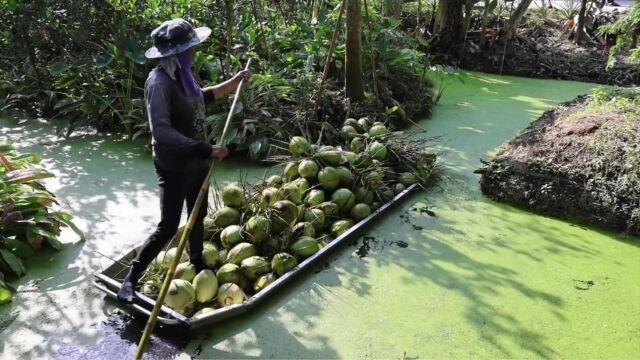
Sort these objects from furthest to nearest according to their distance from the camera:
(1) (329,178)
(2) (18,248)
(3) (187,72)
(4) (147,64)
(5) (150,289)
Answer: (4) (147,64) → (1) (329,178) → (2) (18,248) → (5) (150,289) → (3) (187,72)

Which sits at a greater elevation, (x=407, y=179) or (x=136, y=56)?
(x=136, y=56)

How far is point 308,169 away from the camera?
3473mm

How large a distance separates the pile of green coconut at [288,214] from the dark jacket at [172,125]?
61cm

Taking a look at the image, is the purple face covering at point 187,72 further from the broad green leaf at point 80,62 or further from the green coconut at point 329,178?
the broad green leaf at point 80,62

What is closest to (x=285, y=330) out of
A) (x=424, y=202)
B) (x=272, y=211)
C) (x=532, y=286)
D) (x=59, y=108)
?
(x=272, y=211)

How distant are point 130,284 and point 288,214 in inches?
36.8

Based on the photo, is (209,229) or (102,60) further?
(102,60)

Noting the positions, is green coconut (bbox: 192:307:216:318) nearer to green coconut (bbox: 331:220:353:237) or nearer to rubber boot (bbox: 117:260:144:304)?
rubber boot (bbox: 117:260:144:304)

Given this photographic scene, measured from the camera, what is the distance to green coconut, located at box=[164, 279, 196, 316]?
2.53 m

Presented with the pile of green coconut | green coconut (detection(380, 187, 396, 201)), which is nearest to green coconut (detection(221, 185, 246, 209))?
the pile of green coconut

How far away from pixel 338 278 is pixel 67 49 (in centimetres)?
426

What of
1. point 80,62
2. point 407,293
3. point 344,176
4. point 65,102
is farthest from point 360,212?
point 65,102

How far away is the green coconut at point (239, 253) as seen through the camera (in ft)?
9.31

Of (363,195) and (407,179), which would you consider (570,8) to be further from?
(363,195)
